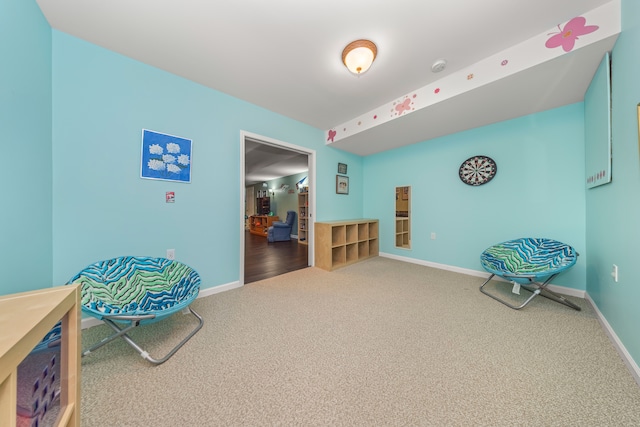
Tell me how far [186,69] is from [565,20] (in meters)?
3.22

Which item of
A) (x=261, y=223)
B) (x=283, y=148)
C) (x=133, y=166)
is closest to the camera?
(x=133, y=166)

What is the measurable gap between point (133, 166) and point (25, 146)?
604mm

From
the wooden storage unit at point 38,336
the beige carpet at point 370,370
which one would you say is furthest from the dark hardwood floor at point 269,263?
the wooden storage unit at point 38,336

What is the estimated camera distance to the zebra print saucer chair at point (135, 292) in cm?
127

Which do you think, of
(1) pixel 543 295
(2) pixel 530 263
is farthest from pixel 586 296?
(2) pixel 530 263

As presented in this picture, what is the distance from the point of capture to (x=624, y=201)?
1359 mm

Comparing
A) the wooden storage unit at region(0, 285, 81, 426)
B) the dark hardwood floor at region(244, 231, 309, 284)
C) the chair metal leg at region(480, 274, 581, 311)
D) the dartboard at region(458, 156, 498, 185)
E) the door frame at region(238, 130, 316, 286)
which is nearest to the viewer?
the wooden storage unit at region(0, 285, 81, 426)

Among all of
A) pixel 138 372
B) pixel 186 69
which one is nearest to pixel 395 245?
pixel 138 372

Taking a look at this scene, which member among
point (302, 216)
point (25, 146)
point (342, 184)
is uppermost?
point (342, 184)

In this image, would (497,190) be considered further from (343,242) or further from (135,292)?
(135,292)

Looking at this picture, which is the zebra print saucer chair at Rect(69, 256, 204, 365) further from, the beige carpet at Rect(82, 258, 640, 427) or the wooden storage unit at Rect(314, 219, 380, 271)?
the wooden storage unit at Rect(314, 219, 380, 271)

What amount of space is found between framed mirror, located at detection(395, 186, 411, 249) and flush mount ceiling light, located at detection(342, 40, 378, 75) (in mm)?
2345

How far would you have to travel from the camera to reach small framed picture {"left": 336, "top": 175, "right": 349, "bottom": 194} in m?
3.82

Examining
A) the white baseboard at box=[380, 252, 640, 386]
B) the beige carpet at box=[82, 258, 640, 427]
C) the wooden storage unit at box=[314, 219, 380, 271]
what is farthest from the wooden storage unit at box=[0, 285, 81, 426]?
the wooden storage unit at box=[314, 219, 380, 271]
